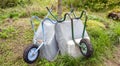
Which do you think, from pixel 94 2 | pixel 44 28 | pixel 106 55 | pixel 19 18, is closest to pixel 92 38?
pixel 106 55

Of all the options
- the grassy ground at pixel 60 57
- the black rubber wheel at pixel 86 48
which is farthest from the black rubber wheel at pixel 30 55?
the black rubber wheel at pixel 86 48

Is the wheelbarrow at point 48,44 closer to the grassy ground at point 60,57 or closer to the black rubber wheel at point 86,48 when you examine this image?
the black rubber wheel at point 86,48

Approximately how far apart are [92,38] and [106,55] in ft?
1.63

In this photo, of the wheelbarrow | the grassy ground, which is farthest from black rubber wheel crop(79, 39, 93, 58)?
the grassy ground

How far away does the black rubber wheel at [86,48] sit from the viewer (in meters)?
4.31

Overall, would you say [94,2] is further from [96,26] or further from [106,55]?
[106,55]

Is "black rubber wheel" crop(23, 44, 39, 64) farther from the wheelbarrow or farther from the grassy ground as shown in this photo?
the grassy ground

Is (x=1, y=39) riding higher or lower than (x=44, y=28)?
lower

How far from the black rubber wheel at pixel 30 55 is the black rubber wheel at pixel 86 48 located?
771mm

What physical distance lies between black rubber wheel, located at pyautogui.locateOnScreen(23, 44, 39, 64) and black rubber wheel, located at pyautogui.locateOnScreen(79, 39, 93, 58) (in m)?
0.77

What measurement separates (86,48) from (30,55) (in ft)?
3.07

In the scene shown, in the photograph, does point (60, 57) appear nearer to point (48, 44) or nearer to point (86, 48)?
point (48, 44)

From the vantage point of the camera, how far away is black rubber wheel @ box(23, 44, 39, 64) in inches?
168

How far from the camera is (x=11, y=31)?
19.0ft
